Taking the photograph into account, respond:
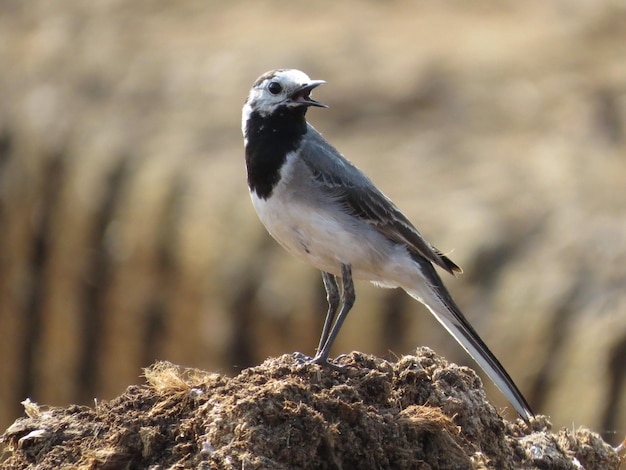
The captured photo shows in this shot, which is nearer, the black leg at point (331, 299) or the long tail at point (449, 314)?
the black leg at point (331, 299)

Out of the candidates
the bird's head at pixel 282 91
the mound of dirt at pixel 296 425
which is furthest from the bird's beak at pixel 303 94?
the mound of dirt at pixel 296 425

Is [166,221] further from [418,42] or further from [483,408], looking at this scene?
[483,408]

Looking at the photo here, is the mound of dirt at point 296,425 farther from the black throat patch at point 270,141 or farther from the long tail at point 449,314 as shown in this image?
the black throat patch at point 270,141

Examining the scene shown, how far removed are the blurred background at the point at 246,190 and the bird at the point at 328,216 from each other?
5.47 m

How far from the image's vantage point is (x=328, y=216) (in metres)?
8.51

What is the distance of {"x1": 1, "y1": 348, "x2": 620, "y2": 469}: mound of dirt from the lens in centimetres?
685

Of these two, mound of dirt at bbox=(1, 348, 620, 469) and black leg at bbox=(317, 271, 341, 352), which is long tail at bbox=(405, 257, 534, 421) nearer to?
black leg at bbox=(317, 271, 341, 352)

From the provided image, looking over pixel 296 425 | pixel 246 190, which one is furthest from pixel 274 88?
pixel 246 190

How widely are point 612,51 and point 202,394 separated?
13.8m

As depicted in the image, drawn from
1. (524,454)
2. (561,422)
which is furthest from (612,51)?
(524,454)

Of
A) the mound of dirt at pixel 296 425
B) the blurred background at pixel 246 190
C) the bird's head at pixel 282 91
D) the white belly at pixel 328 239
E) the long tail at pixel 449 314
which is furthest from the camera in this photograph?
the blurred background at pixel 246 190

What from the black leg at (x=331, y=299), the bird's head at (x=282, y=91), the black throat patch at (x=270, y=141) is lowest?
the black leg at (x=331, y=299)

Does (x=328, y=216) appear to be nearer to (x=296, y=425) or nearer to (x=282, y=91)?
(x=282, y=91)

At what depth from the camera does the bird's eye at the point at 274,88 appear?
8.73 metres
